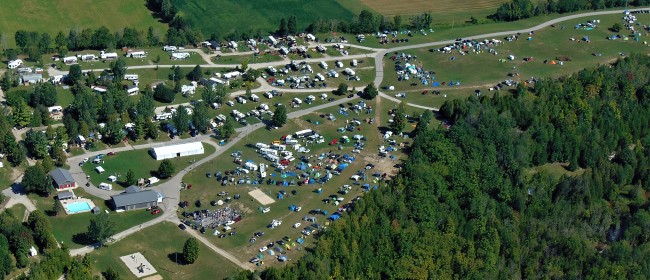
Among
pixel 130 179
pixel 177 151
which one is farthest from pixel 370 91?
pixel 130 179

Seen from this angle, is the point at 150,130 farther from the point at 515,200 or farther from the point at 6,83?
the point at 515,200

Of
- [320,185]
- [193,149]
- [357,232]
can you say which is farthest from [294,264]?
[193,149]

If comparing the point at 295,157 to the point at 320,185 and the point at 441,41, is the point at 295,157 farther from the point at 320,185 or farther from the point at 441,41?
the point at 441,41

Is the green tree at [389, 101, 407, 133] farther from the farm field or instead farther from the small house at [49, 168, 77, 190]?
the small house at [49, 168, 77, 190]

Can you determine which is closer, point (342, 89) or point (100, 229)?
point (100, 229)

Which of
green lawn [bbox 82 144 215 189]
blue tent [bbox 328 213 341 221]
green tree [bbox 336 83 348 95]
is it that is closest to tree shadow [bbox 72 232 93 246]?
green lawn [bbox 82 144 215 189]

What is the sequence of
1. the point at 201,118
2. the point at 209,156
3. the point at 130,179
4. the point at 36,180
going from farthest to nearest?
the point at 201,118, the point at 209,156, the point at 130,179, the point at 36,180
